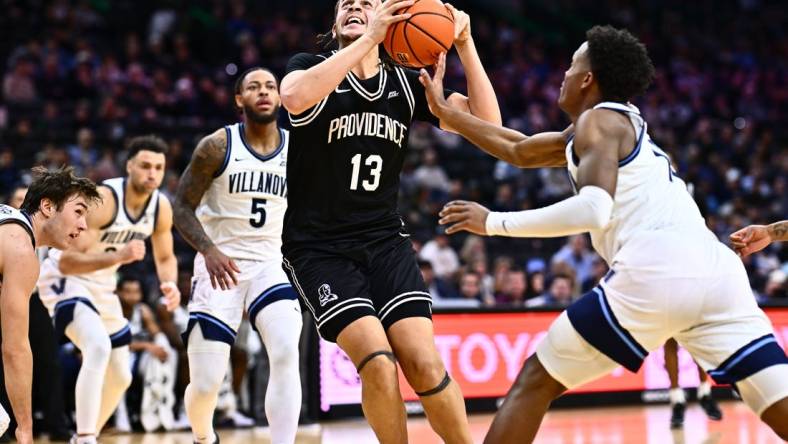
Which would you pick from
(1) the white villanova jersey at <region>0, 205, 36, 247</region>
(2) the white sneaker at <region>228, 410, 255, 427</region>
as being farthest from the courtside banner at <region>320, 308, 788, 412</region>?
(1) the white villanova jersey at <region>0, 205, 36, 247</region>

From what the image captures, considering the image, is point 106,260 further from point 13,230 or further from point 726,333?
point 726,333

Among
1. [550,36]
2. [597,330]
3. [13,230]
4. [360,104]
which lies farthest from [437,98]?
[550,36]

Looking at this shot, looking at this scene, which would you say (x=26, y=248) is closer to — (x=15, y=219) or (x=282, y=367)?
(x=15, y=219)

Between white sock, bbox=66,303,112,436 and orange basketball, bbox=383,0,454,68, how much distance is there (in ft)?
11.8

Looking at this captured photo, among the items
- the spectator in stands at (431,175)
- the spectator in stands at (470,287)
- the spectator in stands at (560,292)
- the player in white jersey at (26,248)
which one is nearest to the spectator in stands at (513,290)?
the spectator in stands at (560,292)

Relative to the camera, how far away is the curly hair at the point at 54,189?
510cm

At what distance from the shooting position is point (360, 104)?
498 cm

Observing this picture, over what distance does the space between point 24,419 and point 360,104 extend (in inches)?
81.6

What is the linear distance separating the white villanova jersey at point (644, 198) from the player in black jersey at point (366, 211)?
1062 mm

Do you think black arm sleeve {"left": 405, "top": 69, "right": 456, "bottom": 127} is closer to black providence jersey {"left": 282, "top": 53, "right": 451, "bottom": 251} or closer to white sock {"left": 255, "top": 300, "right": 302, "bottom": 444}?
black providence jersey {"left": 282, "top": 53, "right": 451, "bottom": 251}

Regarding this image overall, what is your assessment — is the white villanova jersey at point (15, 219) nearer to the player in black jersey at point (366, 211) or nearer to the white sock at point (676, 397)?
the player in black jersey at point (366, 211)

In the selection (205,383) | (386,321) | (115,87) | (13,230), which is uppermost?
(115,87)

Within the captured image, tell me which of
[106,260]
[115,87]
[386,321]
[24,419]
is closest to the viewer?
[24,419]

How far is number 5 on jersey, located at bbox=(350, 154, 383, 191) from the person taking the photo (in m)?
4.93
